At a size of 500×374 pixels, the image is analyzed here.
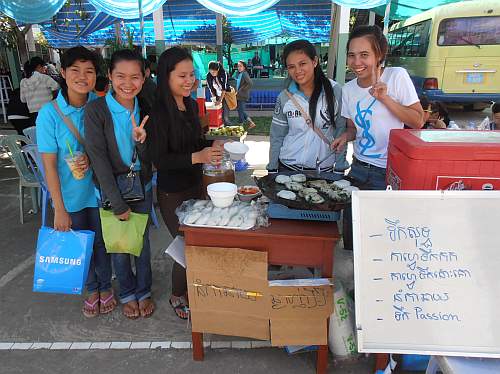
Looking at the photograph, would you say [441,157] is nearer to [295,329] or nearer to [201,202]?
[295,329]

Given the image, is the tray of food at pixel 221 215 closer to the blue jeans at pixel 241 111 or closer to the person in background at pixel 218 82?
the person in background at pixel 218 82

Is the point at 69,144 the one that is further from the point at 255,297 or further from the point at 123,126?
the point at 255,297

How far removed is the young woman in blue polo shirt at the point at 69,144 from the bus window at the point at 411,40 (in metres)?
9.30

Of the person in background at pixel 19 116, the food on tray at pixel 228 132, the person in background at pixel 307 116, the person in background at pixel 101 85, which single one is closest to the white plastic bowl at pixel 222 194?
the person in background at pixel 307 116

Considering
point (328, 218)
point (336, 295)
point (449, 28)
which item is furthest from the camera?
point (449, 28)

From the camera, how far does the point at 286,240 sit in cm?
186

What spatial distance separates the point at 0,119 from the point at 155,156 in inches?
418

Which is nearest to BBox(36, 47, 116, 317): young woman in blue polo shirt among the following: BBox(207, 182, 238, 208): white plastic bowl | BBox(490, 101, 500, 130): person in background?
BBox(207, 182, 238, 208): white plastic bowl

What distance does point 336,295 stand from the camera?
211 centimetres

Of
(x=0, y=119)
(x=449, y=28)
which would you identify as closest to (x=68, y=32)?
(x=0, y=119)

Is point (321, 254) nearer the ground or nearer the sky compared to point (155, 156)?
nearer the ground

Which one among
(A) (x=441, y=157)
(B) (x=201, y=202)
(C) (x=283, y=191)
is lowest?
(B) (x=201, y=202)

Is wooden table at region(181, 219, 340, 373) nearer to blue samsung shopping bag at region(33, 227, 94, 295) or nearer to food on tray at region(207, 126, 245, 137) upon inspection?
blue samsung shopping bag at region(33, 227, 94, 295)

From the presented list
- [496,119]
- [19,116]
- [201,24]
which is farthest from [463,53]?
[201,24]
